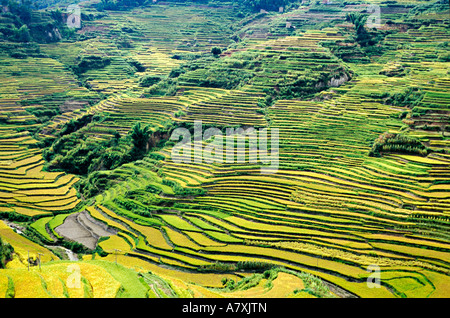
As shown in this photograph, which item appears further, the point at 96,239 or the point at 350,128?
the point at 350,128

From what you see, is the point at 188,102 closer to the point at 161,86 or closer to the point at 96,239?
the point at 161,86

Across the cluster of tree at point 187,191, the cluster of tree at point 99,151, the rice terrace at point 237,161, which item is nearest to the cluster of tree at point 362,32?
the rice terrace at point 237,161

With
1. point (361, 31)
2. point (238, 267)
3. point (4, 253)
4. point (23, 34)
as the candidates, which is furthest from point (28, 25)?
point (238, 267)

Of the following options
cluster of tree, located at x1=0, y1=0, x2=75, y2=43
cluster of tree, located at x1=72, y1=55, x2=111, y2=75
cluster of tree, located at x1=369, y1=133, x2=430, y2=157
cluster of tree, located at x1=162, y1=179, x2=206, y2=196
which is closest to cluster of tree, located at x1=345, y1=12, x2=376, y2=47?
cluster of tree, located at x1=369, y1=133, x2=430, y2=157

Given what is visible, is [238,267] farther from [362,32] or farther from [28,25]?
[28,25]

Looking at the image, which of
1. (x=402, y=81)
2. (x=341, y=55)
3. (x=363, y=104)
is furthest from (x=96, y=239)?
(x=341, y=55)

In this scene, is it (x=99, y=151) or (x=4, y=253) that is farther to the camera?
(x=99, y=151)
